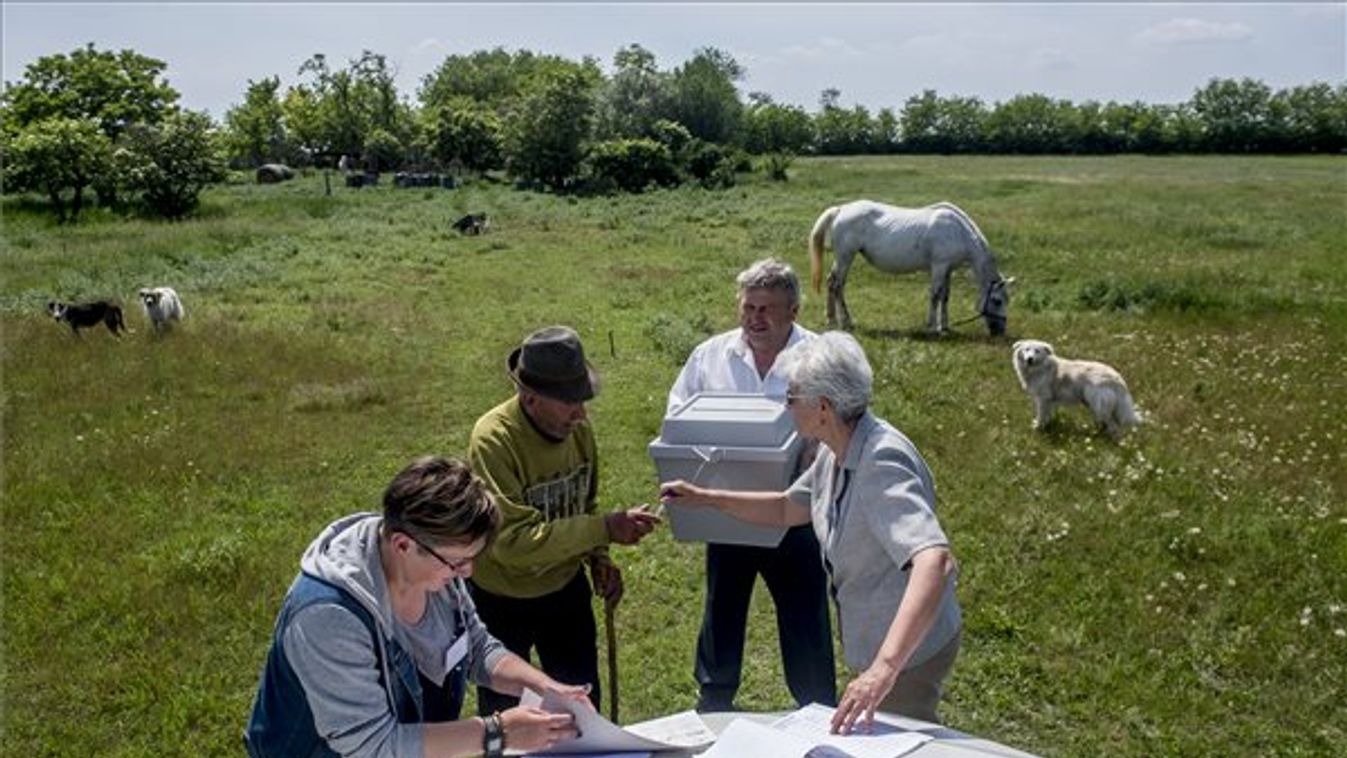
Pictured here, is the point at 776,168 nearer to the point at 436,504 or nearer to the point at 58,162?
the point at 58,162

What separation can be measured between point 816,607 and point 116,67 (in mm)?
73892

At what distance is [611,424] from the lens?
11.0 metres

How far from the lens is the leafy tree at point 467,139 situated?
56.6 meters

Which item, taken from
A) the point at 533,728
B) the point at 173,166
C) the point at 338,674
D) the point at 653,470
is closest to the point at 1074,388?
the point at 653,470

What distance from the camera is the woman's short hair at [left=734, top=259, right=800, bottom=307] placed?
4.95 m

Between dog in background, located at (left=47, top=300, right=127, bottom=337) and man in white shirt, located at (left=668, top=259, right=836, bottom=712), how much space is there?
41.4 ft

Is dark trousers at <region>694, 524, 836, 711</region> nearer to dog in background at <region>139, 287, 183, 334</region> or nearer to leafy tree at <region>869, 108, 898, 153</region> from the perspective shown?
dog in background at <region>139, 287, 183, 334</region>

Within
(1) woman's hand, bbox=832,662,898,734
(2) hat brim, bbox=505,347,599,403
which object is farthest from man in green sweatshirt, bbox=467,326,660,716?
(1) woman's hand, bbox=832,662,898,734

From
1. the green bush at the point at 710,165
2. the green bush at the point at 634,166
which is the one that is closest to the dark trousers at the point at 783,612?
the green bush at the point at 634,166

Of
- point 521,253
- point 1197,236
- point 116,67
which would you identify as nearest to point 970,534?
point 521,253

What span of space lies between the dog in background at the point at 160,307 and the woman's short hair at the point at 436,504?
13977 mm

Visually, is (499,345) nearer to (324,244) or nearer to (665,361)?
(665,361)

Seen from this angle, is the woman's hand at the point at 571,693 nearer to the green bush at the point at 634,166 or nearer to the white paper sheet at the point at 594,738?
the white paper sheet at the point at 594,738

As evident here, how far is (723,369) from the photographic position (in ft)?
16.5
